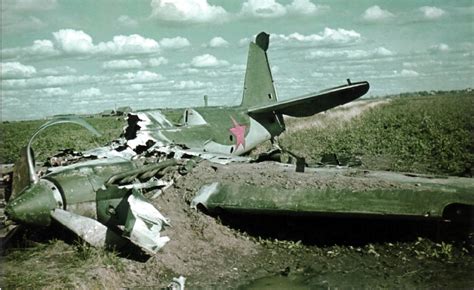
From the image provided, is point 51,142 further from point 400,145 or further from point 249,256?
point 249,256

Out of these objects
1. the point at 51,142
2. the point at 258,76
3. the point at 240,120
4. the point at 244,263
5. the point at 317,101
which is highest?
the point at 258,76

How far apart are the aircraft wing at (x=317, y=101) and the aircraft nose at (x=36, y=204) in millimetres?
6879

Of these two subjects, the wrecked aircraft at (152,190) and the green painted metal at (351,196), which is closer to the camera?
the wrecked aircraft at (152,190)

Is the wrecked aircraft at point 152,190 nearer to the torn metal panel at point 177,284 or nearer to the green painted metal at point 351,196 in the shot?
the green painted metal at point 351,196

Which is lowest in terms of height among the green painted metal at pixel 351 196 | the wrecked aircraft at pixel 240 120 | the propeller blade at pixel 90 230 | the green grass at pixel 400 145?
the green grass at pixel 400 145

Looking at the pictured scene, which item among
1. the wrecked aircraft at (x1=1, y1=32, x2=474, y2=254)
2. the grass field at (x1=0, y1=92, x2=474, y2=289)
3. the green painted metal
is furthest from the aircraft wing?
the grass field at (x1=0, y1=92, x2=474, y2=289)

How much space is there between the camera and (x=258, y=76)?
49.9 ft

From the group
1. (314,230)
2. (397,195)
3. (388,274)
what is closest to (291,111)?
(314,230)

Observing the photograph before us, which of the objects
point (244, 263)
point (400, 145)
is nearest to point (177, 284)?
point (244, 263)

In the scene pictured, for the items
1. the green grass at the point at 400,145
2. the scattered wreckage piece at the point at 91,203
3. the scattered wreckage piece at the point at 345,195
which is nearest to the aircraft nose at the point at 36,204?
the scattered wreckage piece at the point at 91,203

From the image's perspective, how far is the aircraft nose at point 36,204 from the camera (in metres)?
6.76

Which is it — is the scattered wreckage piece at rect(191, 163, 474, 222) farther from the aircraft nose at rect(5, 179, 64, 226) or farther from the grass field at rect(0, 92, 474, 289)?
the aircraft nose at rect(5, 179, 64, 226)

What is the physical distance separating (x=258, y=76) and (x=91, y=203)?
894 centimetres

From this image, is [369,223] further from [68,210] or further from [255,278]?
[68,210]
